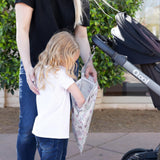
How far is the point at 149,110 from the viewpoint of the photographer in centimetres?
541

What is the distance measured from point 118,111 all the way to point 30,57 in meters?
3.52

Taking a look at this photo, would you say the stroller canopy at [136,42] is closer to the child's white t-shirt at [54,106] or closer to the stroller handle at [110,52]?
the stroller handle at [110,52]

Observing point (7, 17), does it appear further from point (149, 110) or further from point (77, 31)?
point (149, 110)

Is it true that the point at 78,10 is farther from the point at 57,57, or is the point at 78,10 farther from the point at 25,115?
the point at 25,115

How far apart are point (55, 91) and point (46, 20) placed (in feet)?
1.80

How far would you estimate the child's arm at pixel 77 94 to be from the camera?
1770 millimetres

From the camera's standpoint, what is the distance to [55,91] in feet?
5.83

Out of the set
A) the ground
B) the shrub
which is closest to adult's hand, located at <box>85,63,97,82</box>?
the shrub

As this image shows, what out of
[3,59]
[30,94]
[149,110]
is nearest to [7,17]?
[3,59]

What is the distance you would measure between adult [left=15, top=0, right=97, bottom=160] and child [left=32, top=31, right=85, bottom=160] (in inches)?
3.8

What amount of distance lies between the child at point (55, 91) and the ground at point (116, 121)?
90.8 inches

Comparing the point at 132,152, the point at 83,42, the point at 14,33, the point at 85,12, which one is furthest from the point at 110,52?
the point at 14,33

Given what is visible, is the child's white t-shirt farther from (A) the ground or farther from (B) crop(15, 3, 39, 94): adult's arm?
(A) the ground

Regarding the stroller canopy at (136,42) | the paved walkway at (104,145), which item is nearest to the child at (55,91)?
the stroller canopy at (136,42)
